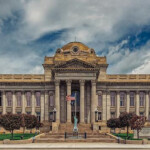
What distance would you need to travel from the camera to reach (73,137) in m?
43.9

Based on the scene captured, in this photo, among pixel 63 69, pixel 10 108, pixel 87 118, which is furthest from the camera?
pixel 10 108

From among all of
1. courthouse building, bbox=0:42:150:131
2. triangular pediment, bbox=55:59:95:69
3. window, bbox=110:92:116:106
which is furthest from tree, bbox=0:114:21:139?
window, bbox=110:92:116:106

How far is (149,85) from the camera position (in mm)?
66125

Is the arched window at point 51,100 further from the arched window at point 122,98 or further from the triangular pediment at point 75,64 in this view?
the arched window at point 122,98

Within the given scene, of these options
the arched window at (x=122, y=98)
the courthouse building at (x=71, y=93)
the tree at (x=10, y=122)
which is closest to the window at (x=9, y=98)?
the courthouse building at (x=71, y=93)

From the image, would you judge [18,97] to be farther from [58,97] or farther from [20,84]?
[58,97]

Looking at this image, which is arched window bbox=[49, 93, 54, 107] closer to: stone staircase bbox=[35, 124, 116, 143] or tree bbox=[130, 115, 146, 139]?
stone staircase bbox=[35, 124, 116, 143]

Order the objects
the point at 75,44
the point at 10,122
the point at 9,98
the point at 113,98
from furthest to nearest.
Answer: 1. the point at 75,44
2. the point at 113,98
3. the point at 9,98
4. the point at 10,122

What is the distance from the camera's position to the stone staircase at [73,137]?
40594mm

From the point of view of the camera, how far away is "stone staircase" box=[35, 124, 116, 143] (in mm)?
40594

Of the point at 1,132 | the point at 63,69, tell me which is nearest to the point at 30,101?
the point at 1,132

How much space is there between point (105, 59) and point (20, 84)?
21671mm

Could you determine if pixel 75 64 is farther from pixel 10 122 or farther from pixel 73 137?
pixel 10 122

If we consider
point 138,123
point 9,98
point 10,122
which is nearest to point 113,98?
point 9,98
